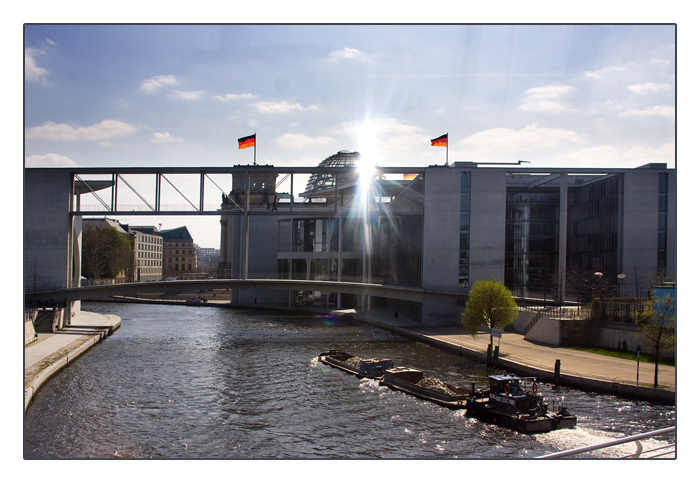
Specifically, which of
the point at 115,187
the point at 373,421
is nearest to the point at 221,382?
the point at 373,421

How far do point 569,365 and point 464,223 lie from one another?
81.3ft

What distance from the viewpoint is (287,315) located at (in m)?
74.8

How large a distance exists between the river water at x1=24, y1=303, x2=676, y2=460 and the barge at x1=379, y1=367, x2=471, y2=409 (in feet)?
2.10

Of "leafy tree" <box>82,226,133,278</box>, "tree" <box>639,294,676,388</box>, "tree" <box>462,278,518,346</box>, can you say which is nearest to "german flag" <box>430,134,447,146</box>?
"tree" <box>462,278,518,346</box>

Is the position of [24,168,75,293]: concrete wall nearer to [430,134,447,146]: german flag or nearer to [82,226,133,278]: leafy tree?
[430,134,447,146]: german flag

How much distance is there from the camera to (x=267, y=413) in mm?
26469

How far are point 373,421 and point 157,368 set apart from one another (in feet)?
56.8

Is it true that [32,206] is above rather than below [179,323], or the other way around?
above

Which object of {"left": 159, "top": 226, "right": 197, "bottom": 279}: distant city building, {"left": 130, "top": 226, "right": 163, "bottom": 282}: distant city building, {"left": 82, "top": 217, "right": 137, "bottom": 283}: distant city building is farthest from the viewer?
{"left": 159, "top": 226, "right": 197, "bottom": 279}: distant city building

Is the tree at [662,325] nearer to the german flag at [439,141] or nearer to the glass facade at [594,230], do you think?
the glass facade at [594,230]

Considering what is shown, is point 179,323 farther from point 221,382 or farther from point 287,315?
point 221,382

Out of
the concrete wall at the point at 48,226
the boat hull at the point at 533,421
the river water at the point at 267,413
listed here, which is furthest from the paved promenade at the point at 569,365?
the concrete wall at the point at 48,226

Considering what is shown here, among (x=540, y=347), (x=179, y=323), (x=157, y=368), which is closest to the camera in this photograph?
(x=157, y=368)

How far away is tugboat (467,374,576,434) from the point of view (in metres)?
24.4
